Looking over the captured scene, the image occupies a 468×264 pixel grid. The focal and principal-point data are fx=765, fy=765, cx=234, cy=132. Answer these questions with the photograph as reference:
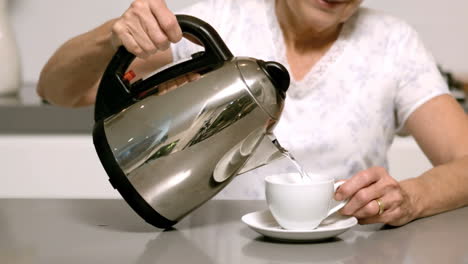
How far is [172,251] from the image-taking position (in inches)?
33.5

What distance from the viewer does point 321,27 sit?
134cm

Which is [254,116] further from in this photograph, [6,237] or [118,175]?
[6,237]

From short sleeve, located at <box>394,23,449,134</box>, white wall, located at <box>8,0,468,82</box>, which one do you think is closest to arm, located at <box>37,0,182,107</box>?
short sleeve, located at <box>394,23,449,134</box>

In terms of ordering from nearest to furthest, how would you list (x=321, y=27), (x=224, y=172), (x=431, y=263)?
(x=431, y=263), (x=224, y=172), (x=321, y=27)

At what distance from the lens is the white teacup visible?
0.88 metres

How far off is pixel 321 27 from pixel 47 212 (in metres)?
0.58

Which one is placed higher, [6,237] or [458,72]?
[6,237]

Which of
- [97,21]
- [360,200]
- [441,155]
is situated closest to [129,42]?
[360,200]

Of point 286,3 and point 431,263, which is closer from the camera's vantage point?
point 431,263

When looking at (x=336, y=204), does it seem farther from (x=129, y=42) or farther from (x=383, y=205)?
(x=129, y=42)

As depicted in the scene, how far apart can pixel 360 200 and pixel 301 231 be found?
11 cm

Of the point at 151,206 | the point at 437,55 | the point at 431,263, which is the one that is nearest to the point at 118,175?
the point at 151,206

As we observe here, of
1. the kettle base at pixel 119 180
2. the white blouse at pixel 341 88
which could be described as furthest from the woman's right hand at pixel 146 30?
the white blouse at pixel 341 88

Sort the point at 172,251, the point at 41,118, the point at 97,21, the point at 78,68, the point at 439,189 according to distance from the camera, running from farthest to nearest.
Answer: the point at 97,21 → the point at 41,118 → the point at 78,68 → the point at 439,189 → the point at 172,251
